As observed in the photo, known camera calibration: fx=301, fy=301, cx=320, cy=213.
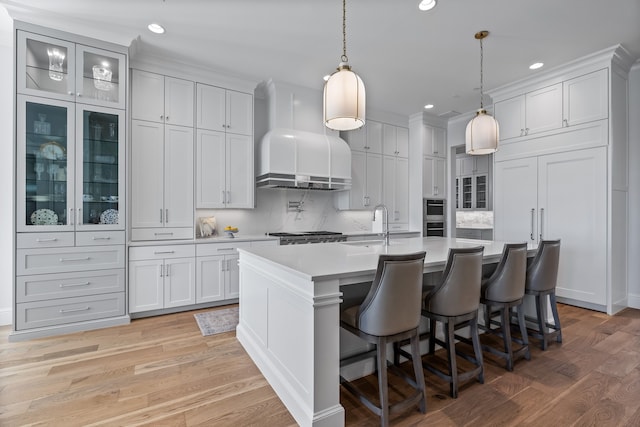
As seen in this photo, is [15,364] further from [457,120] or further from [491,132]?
[457,120]

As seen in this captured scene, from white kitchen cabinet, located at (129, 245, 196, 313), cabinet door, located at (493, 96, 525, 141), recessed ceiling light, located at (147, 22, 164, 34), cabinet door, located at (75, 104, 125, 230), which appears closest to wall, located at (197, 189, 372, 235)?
white kitchen cabinet, located at (129, 245, 196, 313)

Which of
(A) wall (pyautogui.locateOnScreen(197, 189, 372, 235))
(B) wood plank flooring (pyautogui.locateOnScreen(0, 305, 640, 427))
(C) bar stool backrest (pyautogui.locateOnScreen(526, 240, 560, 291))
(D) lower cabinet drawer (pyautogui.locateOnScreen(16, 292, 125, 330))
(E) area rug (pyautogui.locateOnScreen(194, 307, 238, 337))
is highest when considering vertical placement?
(A) wall (pyautogui.locateOnScreen(197, 189, 372, 235))

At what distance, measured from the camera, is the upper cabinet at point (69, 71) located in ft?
9.18

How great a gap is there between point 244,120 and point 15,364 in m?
3.33

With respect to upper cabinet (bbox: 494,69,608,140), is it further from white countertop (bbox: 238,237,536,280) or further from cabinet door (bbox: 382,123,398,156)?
white countertop (bbox: 238,237,536,280)

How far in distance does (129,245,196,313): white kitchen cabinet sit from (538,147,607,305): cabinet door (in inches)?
181

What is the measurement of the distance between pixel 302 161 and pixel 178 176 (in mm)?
1641

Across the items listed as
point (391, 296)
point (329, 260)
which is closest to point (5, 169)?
point (329, 260)

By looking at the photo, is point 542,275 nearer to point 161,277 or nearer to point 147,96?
point 161,277

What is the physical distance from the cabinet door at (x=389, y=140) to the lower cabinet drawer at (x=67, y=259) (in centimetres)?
436

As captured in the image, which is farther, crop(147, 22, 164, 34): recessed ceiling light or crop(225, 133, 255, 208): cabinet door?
crop(225, 133, 255, 208): cabinet door

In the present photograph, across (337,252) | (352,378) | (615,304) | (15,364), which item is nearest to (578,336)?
(615,304)

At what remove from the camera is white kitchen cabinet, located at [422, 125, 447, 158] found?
18.8 feet

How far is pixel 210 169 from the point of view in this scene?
12.9 ft
